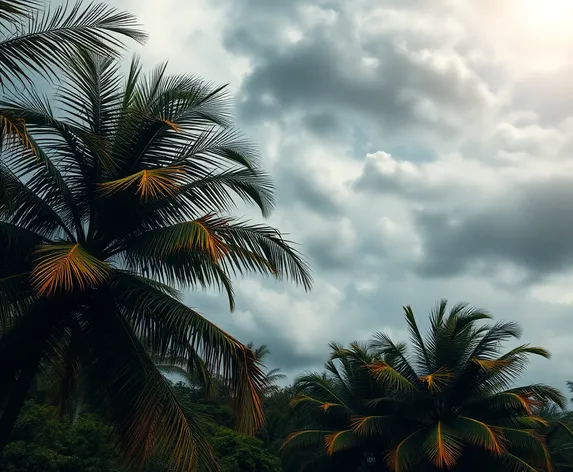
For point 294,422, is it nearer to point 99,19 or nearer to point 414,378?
point 414,378

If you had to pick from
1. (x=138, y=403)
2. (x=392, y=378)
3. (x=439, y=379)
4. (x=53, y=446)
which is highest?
(x=439, y=379)

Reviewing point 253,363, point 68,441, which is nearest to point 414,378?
point 68,441

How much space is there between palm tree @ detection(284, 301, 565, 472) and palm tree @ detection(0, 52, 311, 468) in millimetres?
11440

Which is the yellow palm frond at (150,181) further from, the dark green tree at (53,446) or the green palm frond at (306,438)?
the green palm frond at (306,438)

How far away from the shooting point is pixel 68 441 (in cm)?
2648

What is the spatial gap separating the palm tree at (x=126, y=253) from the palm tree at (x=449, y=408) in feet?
37.5

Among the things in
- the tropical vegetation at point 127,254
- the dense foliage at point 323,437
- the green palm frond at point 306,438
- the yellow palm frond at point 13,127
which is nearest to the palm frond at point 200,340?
the tropical vegetation at point 127,254

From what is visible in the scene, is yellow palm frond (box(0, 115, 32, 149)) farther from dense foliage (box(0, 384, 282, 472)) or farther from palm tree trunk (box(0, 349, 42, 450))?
dense foliage (box(0, 384, 282, 472))

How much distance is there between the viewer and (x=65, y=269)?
377 inches

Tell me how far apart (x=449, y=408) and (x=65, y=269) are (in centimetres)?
1707

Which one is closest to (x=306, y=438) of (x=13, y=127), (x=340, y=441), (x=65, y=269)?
(x=340, y=441)

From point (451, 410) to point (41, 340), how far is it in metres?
15.9

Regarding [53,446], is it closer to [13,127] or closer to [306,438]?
[306,438]

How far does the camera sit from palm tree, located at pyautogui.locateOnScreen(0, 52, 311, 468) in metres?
10.9
